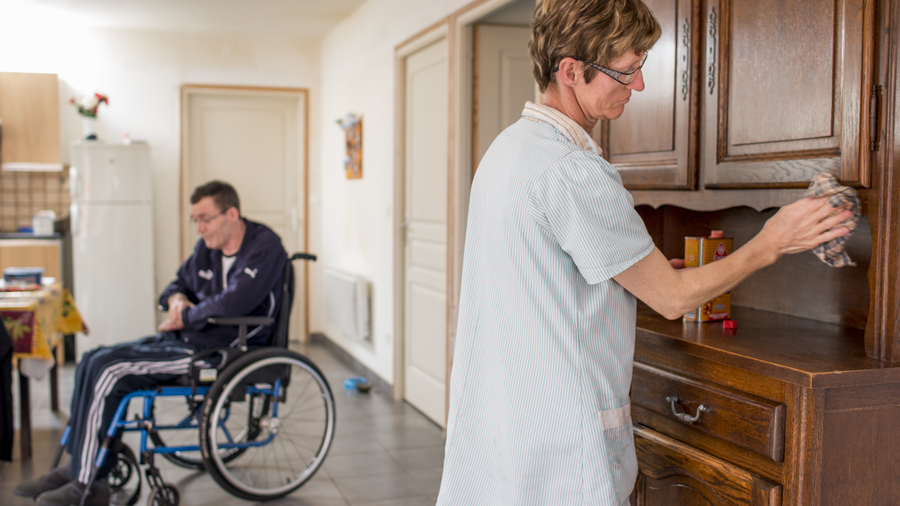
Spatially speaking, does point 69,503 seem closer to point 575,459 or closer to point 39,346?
point 39,346

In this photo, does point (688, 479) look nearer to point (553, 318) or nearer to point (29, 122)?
point (553, 318)

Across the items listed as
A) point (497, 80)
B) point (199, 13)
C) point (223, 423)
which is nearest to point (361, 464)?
point (223, 423)

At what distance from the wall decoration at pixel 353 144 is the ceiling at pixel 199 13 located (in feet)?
2.68

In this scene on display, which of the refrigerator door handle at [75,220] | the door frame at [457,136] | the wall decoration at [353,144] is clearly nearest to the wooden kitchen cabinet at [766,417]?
the door frame at [457,136]

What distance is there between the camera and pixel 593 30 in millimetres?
1217

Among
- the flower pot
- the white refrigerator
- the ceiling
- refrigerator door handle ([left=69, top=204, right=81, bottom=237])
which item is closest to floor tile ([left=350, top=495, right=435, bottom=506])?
the white refrigerator

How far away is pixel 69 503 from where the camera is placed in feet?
8.52

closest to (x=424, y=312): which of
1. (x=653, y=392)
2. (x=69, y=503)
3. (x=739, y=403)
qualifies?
(x=69, y=503)

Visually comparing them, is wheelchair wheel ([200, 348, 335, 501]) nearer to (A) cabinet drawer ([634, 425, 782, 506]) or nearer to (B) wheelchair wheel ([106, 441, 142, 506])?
(B) wheelchair wheel ([106, 441, 142, 506])

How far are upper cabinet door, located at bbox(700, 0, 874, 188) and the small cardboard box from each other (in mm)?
173

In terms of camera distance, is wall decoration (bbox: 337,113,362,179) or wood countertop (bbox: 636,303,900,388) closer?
wood countertop (bbox: 636,303,900,388)

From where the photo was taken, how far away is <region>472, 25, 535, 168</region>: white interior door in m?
3.70

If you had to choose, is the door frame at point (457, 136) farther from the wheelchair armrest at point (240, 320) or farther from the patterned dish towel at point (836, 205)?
the patterned dish towel at point (836, 205)

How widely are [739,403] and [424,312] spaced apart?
9.67ft
